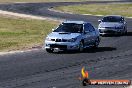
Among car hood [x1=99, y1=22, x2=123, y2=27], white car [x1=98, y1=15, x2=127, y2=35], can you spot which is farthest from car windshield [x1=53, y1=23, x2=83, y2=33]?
car hood [x1=99, y1=22, x2=123, y2=27]

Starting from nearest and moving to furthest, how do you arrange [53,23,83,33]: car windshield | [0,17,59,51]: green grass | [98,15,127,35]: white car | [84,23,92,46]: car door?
[53,23,83,33]: car windshield < [84,23,92,46]: car door < [0,17,59,51]: green grass < [98,15,127,35]: white car

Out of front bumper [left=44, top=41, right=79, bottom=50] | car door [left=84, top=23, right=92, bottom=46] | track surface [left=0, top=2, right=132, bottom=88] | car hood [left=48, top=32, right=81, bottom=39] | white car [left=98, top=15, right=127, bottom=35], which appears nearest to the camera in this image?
track surface [left=0, top=2, right=132, bottom=88]

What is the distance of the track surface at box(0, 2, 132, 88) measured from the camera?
53.7 ft

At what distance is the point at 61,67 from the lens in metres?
20.0

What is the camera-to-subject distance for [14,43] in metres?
29.6

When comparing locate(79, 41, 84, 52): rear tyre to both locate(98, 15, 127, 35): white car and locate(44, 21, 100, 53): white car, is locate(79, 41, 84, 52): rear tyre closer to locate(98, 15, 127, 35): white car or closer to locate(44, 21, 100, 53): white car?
locate(44, 21, 100, 53): white car

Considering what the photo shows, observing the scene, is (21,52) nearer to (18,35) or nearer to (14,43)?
(14,43)

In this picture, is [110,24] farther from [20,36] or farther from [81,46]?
[81,46]

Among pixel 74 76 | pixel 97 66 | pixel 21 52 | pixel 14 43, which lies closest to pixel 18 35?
pixel 14 43

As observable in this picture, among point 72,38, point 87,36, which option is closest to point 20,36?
point 87,36

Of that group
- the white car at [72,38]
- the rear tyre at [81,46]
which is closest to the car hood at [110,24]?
the white car at [72,38]

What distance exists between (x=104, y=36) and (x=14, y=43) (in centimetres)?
863

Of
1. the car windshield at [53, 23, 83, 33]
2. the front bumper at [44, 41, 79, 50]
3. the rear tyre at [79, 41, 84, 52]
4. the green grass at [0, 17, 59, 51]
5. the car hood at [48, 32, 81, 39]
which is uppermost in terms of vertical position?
the car windshield at [53, 23, 83, 33]

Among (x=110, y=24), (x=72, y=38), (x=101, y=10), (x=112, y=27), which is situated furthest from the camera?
(x=101, y=10)
